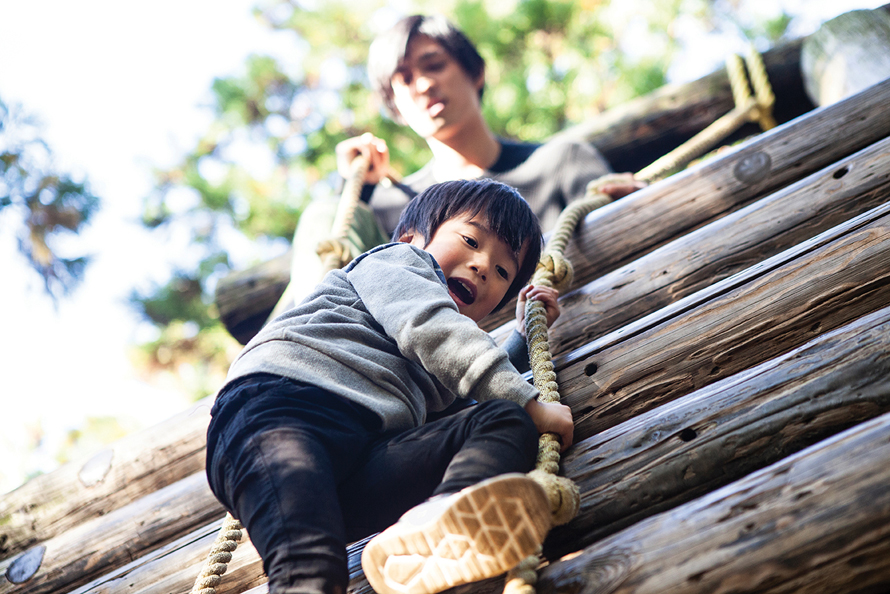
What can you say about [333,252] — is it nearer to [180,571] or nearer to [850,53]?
[180,571]

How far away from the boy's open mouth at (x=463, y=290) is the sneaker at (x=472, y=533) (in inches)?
24.8

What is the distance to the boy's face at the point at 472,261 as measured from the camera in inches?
56.7

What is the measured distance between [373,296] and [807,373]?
0.78 metres

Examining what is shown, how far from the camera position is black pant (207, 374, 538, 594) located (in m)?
0.93

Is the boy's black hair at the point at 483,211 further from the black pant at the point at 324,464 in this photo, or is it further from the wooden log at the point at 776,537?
the wooden log at the point at 776,537

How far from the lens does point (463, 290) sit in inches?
57.1

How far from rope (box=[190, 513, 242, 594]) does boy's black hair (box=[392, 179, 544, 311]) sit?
758 mm

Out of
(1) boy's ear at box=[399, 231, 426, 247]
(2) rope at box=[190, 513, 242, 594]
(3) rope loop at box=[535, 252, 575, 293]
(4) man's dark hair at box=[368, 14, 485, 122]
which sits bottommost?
(2) rope at box=[190, 513, 242, 594]

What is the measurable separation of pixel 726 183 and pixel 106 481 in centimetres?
218

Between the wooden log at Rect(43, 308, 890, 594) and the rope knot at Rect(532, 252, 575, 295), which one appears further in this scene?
the rope knot at Rect(532, 252, 575, 295)

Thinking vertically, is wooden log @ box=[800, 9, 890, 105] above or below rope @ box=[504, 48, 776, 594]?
above

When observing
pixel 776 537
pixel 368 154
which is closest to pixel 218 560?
pixel 776 537

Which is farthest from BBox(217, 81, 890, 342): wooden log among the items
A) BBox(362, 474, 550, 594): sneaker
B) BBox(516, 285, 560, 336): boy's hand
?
BBox(362, 474, 550, 594): sneaker

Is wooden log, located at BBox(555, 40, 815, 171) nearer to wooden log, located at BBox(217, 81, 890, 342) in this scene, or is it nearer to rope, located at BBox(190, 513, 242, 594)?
wooden log, located at BBox(217, 81, 890, 342)
